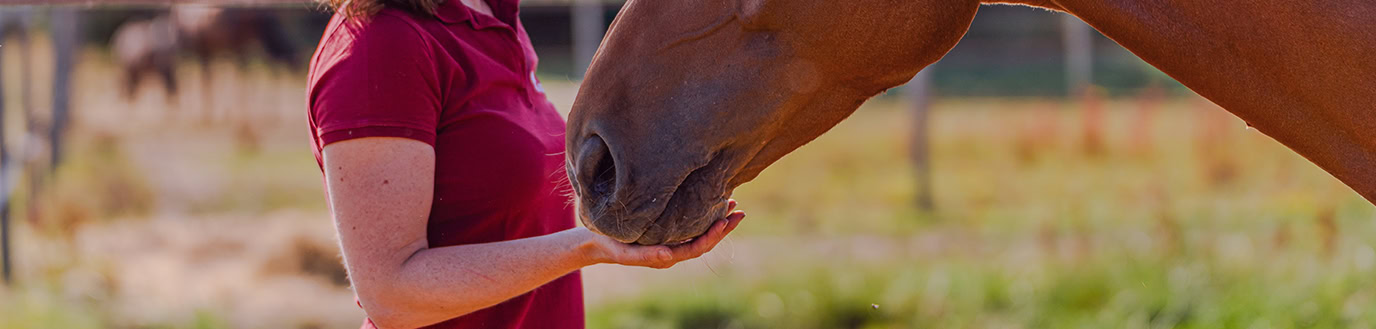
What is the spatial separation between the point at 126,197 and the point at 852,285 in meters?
5.09

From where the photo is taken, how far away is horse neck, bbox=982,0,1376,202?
1.38 meters

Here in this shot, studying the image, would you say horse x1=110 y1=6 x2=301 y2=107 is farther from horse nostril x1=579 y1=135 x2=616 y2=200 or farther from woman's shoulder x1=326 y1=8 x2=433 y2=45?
horse nostril x1=579 y1=135 x2=616 y2=200

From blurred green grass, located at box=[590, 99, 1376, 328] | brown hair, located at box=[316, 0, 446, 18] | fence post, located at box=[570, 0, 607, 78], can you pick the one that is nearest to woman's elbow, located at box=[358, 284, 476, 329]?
brown hair, located at box=[316, 0, 446, 18]

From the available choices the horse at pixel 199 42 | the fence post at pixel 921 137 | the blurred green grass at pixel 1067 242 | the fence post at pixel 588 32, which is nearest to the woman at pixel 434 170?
the blurred green grass at pixel 1067 242

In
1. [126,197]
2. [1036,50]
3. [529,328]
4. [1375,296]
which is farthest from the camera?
[1036,50]

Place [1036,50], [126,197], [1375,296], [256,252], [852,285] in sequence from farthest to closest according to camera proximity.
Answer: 1. [1036,50]
2. [126,197]
3. [256,252]
4. [852,285]
5. [1375,296]

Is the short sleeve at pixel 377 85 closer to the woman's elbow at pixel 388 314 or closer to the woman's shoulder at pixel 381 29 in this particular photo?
the woman's shoulder at pixel 381 29

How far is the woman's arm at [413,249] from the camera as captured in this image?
1530mm

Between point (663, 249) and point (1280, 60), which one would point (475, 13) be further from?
point (1280, 60)

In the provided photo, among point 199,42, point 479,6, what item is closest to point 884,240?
point 479,6

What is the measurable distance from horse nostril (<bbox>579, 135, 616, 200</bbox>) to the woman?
75 mm

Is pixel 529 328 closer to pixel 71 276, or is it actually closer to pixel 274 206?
pixel 71 276

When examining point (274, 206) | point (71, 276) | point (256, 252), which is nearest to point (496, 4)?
point (71, 276)

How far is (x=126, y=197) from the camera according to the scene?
7.42m
